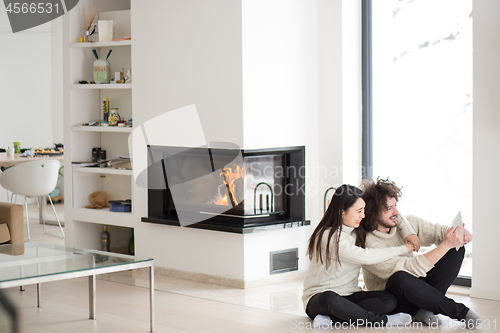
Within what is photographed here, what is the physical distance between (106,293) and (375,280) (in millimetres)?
1835

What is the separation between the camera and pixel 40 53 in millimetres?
9141

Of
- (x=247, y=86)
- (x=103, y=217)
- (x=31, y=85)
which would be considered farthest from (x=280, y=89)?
(x=31, y=85)

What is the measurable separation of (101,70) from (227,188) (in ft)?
5.14

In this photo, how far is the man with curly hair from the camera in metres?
3.21

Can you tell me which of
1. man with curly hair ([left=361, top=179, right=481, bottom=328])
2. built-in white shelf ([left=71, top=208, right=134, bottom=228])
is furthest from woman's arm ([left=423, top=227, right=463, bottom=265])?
built-in white shelf ([left=71, top=208, right=134, bottom=228])

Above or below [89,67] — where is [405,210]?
below

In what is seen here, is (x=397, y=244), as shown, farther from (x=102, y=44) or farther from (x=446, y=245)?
(x=102, y=44)

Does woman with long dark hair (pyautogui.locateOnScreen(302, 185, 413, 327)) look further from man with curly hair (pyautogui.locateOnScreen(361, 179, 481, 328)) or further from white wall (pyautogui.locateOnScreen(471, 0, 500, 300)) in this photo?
white wall (pyautogui.locateOnScreen(471, 0, 500, 300))

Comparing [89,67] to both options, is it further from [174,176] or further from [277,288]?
[277,288]

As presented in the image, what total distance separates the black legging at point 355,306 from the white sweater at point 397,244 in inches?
5.4

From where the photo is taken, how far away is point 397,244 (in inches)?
137

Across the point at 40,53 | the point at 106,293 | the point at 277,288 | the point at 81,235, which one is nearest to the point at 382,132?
the point at 277,288

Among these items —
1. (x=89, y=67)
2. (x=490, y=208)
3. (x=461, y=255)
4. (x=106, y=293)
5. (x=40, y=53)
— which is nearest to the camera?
(x=461, y=255)

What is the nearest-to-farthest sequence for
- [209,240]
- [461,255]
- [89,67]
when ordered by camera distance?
1. [461,255]
2. [209,240]
3. [89,67]
